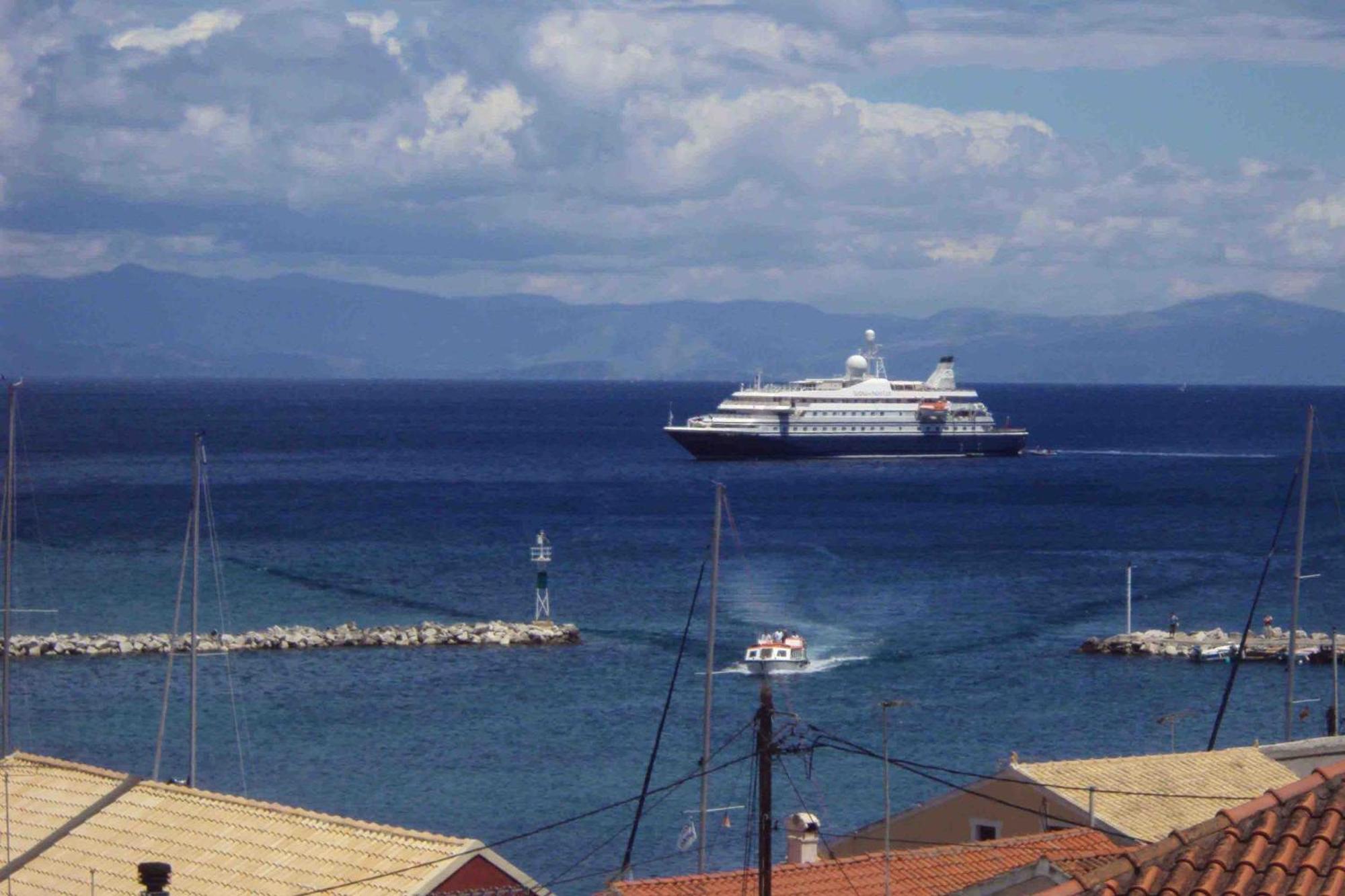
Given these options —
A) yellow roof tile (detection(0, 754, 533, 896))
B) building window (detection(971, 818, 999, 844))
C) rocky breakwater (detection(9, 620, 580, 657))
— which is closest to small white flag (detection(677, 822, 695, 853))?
building window (detection(971, 818, 999, 844))

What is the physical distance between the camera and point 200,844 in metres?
10.7

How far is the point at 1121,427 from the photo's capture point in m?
148

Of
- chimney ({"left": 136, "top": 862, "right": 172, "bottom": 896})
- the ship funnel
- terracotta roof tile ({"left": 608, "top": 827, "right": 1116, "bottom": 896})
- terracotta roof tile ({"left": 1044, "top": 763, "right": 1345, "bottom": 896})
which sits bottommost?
terracotta roof tile ({"left": 608, "top": 827, "right": 1116, "bottom": 896})

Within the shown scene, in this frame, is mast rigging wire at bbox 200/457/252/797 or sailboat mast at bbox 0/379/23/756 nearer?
sailboat mast at bbox 0/379/23/756

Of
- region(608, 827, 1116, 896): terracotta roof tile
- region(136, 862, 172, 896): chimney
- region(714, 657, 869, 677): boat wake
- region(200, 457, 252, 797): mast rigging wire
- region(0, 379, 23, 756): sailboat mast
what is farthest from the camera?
region(714, 657, 869, 677): boat wake

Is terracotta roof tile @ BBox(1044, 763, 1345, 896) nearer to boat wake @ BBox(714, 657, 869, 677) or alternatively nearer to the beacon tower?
boat wake @ BBox(714, 657, 869, 677)

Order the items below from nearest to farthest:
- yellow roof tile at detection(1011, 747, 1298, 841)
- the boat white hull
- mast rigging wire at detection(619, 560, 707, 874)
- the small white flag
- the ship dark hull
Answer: yellow roof tile at detection(1011, 747, 1298, 841), mast rigging wire at detection(619, 560, 707, 874), the small white flag, the boat white hull, the ship dark hull

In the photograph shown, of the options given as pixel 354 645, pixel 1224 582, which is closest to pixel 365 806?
pixel 354 645

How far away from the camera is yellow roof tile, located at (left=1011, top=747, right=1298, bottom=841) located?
13.0m

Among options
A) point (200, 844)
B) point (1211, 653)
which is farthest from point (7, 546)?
point (1211, 653)

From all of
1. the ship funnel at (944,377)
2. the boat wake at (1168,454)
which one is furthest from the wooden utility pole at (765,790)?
the boat wake at (1168,454)

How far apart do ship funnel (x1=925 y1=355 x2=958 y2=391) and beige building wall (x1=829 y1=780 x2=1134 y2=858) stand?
279 feet

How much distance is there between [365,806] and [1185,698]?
15420 mm

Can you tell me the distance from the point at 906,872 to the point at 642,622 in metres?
30.1
